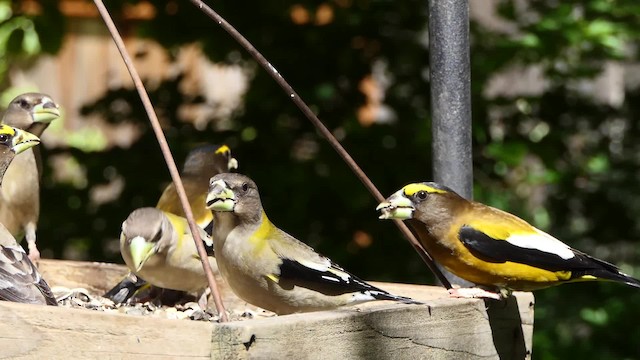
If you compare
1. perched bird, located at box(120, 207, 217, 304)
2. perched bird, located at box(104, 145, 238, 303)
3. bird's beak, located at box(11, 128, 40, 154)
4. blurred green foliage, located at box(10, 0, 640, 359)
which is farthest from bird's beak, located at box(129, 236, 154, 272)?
blurred green foliage, located at box(10, 0, 640, 359)

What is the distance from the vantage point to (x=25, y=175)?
4.16 meters

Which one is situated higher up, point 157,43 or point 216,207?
point 157,43

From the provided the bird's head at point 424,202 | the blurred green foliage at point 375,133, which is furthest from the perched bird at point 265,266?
the blurred green foliage at point 375,133

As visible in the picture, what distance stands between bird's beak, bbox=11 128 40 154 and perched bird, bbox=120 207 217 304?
0.50m

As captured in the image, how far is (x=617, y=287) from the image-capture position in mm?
5941

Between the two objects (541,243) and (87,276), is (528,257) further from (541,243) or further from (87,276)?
(87,276)

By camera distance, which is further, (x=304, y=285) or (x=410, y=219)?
(x=410, y=219)

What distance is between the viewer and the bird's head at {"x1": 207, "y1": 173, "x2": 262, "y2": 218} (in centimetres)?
281

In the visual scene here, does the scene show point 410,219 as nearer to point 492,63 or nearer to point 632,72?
point 492,63

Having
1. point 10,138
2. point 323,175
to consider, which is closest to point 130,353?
point 10,138

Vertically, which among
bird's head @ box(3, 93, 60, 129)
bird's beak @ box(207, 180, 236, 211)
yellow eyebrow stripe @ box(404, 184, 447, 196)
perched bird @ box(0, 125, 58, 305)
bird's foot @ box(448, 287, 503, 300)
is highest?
yellow eyebrow stripe @ box(404, 184, 447, 196)

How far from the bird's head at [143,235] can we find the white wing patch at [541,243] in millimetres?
1092

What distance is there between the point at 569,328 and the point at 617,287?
1.63ft

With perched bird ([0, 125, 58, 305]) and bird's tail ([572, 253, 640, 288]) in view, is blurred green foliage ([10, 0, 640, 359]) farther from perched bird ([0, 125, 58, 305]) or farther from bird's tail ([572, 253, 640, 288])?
perched bird ([0, 125, 58, 305])
